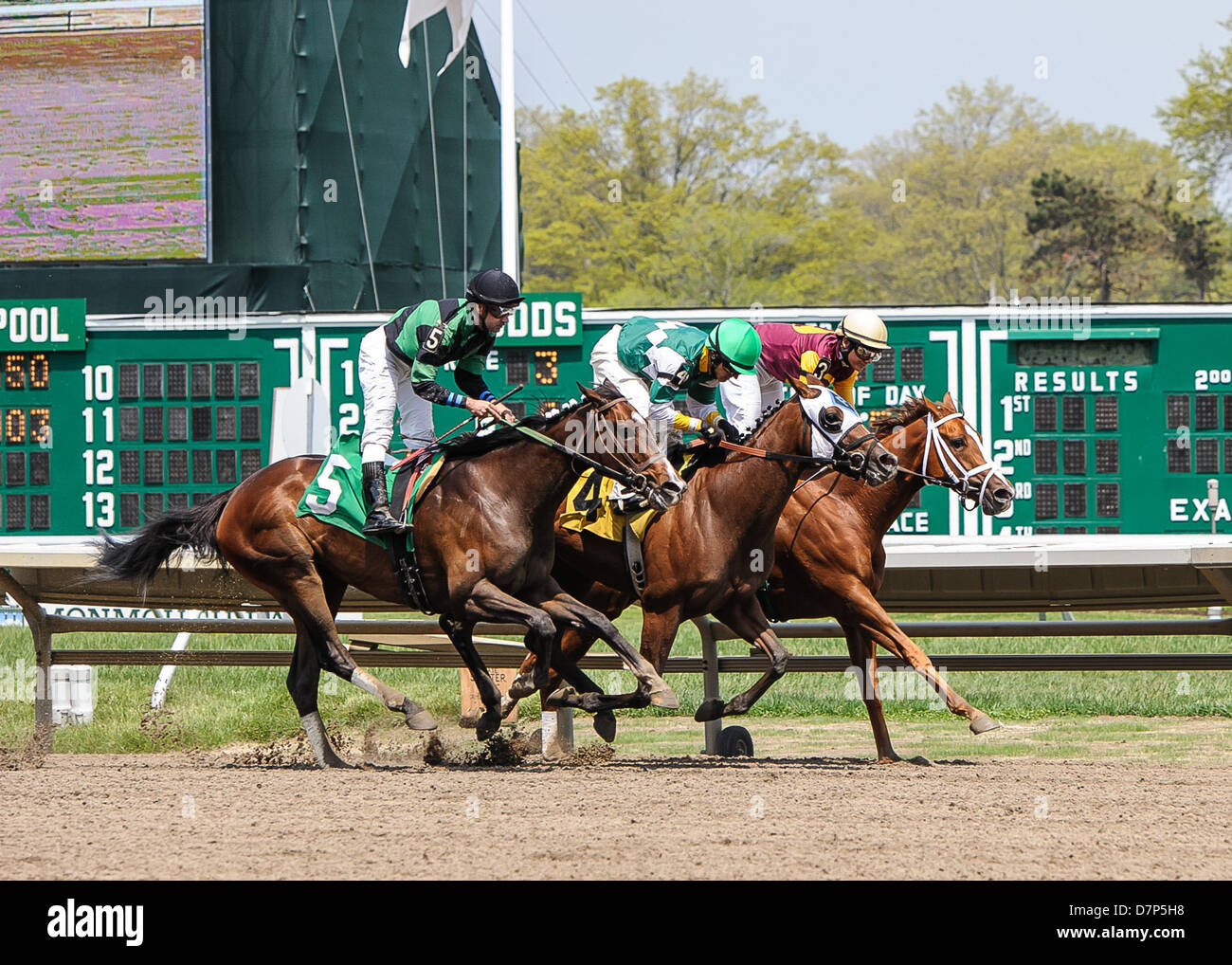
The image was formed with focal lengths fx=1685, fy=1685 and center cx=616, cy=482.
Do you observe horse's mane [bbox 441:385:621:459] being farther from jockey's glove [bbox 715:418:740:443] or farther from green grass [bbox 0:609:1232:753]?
green grass [bbox 0:609:1232:753]

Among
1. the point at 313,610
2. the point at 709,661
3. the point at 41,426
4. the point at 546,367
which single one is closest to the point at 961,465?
the point at 709,661

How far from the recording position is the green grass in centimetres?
1012

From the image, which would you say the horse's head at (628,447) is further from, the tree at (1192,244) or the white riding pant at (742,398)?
the tree at (1192,244)

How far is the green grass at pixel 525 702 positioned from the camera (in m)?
10.1

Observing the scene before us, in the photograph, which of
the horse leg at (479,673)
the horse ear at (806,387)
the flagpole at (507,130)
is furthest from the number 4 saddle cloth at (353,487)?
the flagpole at (507,130)

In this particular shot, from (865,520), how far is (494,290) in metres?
2.14

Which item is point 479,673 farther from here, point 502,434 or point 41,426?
point 41,426

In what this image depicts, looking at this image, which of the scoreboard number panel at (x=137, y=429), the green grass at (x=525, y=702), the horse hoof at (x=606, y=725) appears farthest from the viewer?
the scoreboard number panel at (x=137, y=429)

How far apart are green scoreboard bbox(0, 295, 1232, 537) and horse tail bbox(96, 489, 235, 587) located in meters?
3.79

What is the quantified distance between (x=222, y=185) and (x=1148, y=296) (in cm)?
3622

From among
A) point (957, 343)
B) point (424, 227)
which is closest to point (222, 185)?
point (424, 227)

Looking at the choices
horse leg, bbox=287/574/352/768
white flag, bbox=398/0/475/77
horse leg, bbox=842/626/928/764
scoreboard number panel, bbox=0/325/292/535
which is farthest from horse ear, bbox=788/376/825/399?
white flag, bbox=398/0/475/77

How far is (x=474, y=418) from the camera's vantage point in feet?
24.5

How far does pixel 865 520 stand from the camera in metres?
7.87
